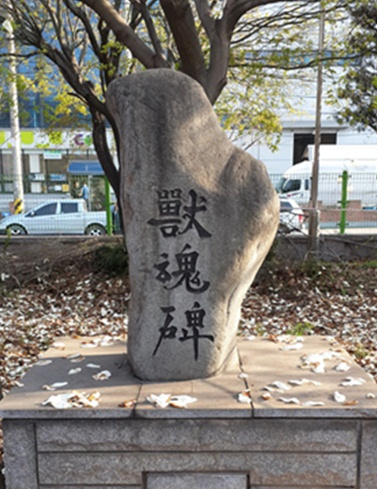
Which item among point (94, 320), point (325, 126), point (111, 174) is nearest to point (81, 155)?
point (325, 126)

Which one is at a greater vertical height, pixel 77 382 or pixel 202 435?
pixel 77 382

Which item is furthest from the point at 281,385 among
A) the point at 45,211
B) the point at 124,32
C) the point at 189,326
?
the point at 45,211

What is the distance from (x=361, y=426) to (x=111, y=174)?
7650mm

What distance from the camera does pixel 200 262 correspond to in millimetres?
3619

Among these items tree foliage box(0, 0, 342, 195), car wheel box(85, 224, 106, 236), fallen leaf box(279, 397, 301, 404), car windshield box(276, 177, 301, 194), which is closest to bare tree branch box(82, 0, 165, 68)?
tree foliage box(0, 0, 342, 195)

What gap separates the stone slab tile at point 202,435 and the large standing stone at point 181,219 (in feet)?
1.67

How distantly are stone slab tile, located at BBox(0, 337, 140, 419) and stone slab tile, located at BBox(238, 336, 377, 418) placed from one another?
0.91 metres

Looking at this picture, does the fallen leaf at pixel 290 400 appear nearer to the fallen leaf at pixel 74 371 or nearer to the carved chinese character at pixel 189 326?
the carved chinese character at pixel 189 326

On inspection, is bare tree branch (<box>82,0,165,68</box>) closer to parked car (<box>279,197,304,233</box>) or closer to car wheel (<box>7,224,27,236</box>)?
parked car (<box>279,197,304,233</box>)

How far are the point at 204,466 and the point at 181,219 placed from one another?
1.66m

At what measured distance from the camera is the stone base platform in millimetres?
3195

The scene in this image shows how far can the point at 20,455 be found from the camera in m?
3.27

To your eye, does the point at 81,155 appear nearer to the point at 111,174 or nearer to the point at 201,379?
the point at 111,174

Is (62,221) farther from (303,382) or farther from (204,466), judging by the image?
(204,466)
